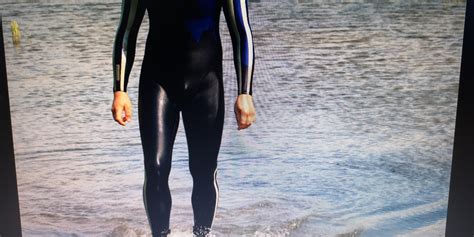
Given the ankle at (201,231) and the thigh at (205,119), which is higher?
the thigh at (205,119)

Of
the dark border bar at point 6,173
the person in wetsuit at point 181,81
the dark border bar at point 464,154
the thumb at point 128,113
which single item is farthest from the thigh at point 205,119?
the dark border bar at point 464,154

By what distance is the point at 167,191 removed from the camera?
5.55 ft

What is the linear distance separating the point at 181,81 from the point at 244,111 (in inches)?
8.6

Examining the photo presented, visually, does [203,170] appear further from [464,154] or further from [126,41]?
[464,154]

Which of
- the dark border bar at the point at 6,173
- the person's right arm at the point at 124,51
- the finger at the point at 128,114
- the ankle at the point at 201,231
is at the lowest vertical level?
the ankle at the point at 201,231

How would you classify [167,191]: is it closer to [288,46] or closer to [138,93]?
[138,93]

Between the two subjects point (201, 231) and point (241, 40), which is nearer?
point (241, 40)

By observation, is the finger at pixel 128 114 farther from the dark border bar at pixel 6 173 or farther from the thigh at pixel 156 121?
the dark border bar at pixel 6 173

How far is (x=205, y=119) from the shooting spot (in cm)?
166

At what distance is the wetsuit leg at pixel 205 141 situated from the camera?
1.64 metres

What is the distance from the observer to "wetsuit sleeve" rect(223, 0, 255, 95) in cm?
160

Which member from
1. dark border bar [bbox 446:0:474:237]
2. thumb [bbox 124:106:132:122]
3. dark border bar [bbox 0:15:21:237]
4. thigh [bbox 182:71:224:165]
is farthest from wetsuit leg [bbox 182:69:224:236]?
dark border bar [bbox 446:0:474:237]

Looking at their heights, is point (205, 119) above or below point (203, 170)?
above

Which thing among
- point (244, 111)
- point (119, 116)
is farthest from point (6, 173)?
point (244, 111)
